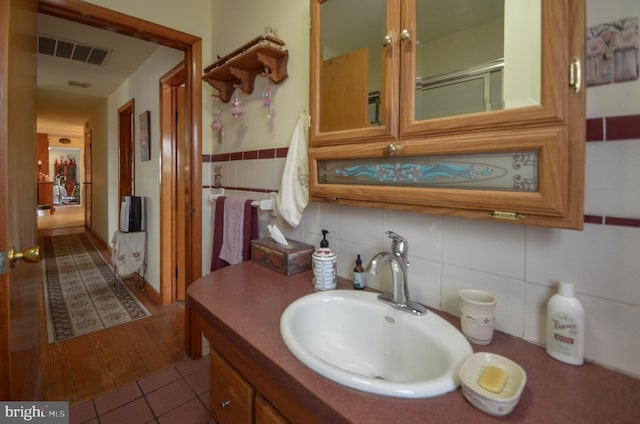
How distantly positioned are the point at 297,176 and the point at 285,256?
0.32 metres

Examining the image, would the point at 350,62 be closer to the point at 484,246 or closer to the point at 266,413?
the point at 484,246

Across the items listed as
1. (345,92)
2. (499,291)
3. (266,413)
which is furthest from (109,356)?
(499,291)

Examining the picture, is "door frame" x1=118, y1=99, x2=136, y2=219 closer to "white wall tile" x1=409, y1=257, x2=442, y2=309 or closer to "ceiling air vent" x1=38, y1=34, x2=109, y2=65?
"ceiling air vent" x1=38, y1=34, x2=109, y2=65

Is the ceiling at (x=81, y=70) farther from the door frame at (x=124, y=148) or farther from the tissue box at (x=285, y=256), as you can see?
the tissue box at (x=285, y=256)

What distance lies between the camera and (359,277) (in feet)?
3.20

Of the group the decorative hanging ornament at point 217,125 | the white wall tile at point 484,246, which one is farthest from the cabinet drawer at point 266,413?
the decorative hanging ornament at point 217,125

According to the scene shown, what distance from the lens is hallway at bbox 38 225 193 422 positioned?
5.10 ft

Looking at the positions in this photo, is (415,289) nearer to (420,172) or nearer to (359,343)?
(359,343)

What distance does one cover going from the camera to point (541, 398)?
506 mm

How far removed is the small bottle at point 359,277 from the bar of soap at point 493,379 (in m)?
0.47

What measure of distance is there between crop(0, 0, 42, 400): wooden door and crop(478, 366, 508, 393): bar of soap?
1.06 metres

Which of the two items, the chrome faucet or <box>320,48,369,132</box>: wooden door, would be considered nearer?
the chrome faucet

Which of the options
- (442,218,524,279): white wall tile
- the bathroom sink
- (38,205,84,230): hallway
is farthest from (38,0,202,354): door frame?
(38,205,84,230): hallway

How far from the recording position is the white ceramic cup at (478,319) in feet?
2.16
